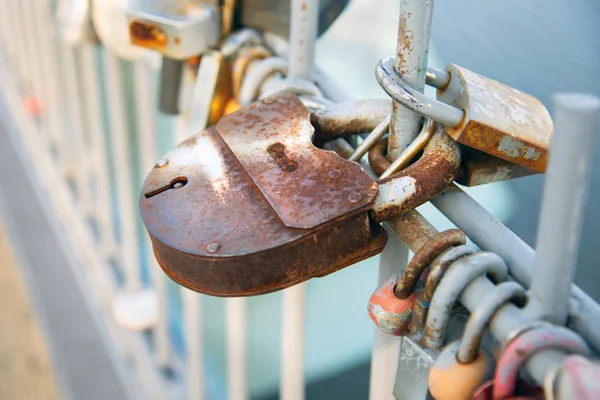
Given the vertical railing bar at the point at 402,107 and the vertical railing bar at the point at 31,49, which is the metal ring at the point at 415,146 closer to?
the vertical railing bar at the point at 402,107

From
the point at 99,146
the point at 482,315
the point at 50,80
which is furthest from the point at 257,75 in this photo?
the point at 50,80

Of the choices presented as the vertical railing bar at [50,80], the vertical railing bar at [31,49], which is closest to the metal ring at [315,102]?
the vertical railing bar at [50,80]

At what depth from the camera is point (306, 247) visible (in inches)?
14.2

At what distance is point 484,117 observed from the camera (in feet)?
1.16

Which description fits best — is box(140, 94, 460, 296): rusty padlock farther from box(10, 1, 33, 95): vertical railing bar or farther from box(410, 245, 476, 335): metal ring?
box(10, 1, 33, 95): vertical railing bar

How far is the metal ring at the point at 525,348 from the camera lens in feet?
0.92

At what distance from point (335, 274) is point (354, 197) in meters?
0.78

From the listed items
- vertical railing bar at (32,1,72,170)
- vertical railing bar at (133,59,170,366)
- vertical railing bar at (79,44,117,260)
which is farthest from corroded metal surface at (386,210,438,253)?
vertical railing bar at (32,1,72,170)

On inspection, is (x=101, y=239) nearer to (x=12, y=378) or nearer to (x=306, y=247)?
(x=12, y=378)

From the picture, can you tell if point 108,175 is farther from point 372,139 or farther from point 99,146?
point 372,139

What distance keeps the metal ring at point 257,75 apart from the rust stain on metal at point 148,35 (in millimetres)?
82

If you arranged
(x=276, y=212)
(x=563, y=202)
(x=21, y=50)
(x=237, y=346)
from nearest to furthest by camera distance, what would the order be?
(x=563, y=202), (x=276, y=212), (x=237, y=346), (x=21, y=50)

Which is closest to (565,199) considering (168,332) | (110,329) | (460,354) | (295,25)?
(460,354)

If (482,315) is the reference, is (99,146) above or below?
below
